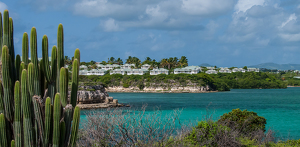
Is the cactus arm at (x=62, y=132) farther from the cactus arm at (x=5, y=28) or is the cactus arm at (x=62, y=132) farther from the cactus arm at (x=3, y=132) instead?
the cactus arm at (x=5, y=28)

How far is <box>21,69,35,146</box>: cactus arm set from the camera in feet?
21.6

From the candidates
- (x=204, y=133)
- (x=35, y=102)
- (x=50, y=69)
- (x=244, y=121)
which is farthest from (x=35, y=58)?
(x=244, y=121)

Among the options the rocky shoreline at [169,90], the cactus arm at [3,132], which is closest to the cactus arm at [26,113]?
the cactus arm at [3,132]

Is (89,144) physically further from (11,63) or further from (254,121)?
(254,121)

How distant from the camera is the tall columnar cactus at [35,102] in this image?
671 cm

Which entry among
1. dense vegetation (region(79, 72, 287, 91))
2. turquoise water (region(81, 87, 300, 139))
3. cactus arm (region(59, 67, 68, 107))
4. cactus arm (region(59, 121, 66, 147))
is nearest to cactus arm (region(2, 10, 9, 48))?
cactus arm (region(59, 67, 68, 107))

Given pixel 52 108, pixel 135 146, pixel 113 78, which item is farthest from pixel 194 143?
pixel 113 78

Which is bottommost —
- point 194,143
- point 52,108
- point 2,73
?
point 194,143

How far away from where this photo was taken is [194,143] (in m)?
11.4

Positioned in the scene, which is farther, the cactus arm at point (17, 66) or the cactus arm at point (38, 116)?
the cactus arm at point (17, 66)

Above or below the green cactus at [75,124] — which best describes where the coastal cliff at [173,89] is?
below

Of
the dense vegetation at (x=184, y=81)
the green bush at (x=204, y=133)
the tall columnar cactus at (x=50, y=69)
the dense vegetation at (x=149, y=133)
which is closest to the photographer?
the tall columnar cactus at (x=50, y=69)

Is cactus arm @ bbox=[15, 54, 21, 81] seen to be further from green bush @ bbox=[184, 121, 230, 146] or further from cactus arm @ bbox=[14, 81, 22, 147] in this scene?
green bush @ bbox=[184, 121, 230, 146]

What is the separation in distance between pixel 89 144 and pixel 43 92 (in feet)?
11.6
